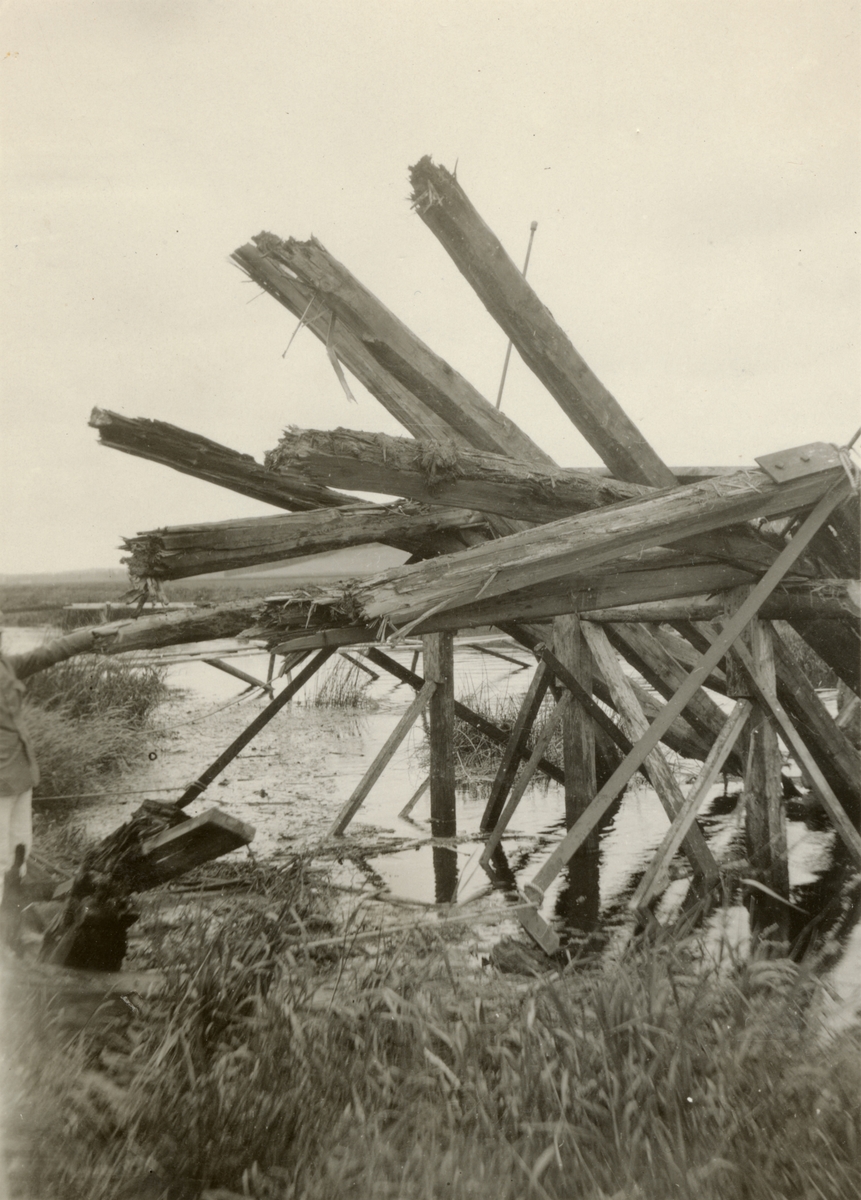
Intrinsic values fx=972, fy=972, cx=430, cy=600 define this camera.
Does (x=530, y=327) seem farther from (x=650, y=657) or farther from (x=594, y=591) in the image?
(x=650, y=657)

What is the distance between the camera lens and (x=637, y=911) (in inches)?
212

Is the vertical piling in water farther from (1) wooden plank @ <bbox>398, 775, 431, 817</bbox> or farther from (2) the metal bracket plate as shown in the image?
(1) wooden plank @ <bbox>398, 775, 431, 817</bbox>

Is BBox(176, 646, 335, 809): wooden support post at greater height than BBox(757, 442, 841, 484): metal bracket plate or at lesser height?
lesser

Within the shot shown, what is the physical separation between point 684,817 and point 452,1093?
2.71 meters

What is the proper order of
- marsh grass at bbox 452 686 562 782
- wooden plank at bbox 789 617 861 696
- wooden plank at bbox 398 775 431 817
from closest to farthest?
wooden plank at bbox 789 617 861 696 → wooden plank at bbox 398 775 431 817 → marsh grass at bbox 452 686 562 782

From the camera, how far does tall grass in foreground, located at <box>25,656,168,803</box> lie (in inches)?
404

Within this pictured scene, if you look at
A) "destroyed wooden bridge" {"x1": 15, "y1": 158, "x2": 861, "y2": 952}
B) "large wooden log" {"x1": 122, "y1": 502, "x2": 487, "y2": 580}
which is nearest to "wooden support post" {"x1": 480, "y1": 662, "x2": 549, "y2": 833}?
"destroyed wooden bridge" {"x1": 15, "y1": 158, "x2": 861, "y2": 952}

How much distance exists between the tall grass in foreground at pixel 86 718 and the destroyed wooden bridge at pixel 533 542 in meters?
3.69

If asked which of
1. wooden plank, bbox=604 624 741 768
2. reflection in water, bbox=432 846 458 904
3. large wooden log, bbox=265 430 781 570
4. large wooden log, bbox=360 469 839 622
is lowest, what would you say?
reflection in water, bbox=432 846 458 904

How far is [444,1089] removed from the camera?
11.2ft

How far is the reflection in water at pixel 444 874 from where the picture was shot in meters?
7.08

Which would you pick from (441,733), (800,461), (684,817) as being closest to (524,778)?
(441,733)

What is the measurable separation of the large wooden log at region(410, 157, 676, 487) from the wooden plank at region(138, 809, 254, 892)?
10.5 ft

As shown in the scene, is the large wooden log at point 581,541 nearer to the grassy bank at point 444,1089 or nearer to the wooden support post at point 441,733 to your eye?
the grassy bank at point 444,1089
